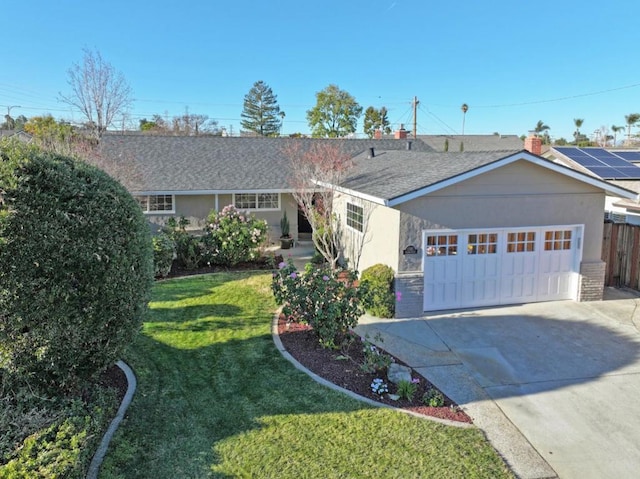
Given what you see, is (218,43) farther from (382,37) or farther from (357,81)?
(357,81)

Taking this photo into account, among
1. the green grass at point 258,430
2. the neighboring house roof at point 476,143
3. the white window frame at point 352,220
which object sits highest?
the neighboring house roof at point 476,143

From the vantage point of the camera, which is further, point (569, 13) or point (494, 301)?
point (569, 13)

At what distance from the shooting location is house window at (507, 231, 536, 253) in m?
11.8

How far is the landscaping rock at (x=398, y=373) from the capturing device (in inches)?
289

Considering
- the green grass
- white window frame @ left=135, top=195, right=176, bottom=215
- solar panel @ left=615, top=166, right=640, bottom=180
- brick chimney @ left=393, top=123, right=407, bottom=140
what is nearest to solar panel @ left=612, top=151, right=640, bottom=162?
solar panel @ left=615, top=166, right=640, bottom=180

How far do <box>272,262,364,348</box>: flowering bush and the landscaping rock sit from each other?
4.29 feet

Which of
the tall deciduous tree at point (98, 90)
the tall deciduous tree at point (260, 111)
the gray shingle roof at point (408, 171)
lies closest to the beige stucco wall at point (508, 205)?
the gray shingle roof at point (408, 171)

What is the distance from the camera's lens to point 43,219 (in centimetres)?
529

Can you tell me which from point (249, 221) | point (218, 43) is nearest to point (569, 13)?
point (249, 221)

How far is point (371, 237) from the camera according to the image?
523 inches

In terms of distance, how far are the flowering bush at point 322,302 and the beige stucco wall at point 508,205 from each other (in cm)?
288

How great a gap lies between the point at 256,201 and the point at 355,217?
666 centimetres

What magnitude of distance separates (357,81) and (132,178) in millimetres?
40515

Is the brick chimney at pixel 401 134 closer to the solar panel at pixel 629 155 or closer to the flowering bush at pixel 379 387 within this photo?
the solar panel at pixel 629 155
